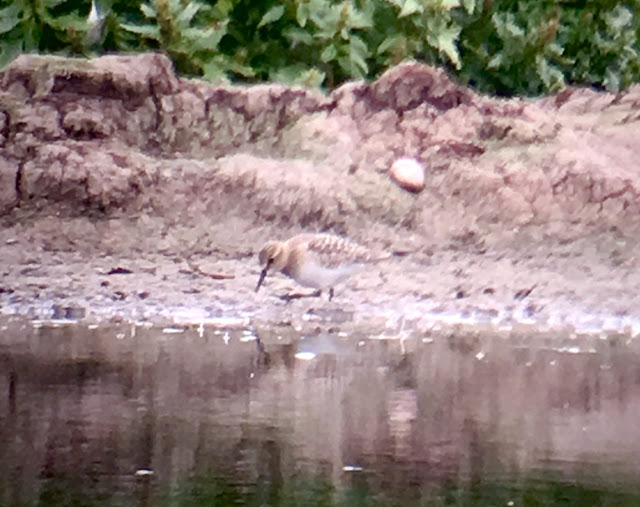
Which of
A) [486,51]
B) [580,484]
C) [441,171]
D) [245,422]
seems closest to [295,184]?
[441,171]

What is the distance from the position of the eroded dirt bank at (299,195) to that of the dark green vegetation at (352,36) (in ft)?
1.76

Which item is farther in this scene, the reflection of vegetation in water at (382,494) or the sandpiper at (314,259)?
the sandpiper at (314,259)

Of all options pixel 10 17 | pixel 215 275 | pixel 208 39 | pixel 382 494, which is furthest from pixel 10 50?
pixel 382 494

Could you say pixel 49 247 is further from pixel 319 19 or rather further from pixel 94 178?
pixel 319 19

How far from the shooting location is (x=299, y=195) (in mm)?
7324

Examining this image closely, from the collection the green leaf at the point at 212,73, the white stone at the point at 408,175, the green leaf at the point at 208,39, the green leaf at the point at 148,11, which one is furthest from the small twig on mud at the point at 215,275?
the green leaf at the point at 148,11

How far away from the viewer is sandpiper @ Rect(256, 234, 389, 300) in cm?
634

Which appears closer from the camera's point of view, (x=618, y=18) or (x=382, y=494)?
(x=382, y=494)

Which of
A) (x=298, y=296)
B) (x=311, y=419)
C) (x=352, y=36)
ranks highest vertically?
(x=352, y=36)

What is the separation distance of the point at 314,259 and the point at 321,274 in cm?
9

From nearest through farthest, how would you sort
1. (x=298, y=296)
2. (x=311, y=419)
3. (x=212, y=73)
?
(x=311, y=419)
(x=298, y=296)
(x=212, y=73)

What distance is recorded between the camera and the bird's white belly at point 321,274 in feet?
20.8

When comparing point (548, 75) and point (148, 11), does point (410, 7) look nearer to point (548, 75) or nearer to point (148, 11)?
point (548, 75)

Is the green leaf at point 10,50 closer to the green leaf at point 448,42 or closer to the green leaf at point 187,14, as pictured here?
the green leaf at point 187,14
